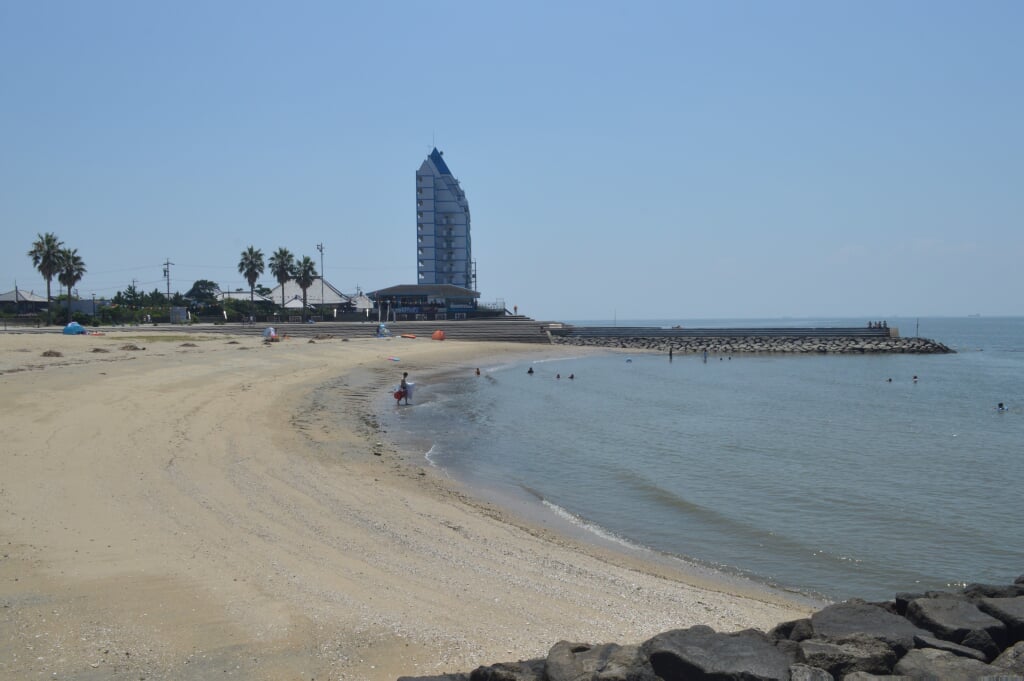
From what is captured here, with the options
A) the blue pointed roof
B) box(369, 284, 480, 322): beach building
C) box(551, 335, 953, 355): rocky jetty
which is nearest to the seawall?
box(551, 335, 953, 355): rocky jetty

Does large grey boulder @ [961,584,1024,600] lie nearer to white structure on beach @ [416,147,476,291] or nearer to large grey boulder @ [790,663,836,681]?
large grey boulder @ [790,663,836,681]

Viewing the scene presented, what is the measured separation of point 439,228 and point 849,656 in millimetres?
117726

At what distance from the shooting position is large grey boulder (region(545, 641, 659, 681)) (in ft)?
18.2

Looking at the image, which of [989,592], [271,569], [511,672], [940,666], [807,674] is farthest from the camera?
[271,569]

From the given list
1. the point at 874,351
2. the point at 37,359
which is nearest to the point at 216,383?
the point at 37,359

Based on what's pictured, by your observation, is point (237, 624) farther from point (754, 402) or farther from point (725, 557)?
point (754, 402)

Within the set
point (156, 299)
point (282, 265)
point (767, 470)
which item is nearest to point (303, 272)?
point (282, 265)

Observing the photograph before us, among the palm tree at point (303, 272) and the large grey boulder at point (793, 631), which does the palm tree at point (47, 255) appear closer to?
the palm tree at point (303, 272)

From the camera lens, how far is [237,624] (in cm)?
684

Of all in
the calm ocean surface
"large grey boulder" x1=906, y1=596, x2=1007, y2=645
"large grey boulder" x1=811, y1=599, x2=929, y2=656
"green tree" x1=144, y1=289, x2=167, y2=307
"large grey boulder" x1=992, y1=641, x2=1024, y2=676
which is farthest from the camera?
"green tree" x1=144, y1=289, x2=167, y2=307

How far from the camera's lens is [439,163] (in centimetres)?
12425

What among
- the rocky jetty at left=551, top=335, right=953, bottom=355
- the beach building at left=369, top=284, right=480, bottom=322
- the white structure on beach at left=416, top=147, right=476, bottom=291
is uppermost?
the white structure on beach at left=416, top=147, right=476, bottom=291

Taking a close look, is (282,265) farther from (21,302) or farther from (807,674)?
(807,674)

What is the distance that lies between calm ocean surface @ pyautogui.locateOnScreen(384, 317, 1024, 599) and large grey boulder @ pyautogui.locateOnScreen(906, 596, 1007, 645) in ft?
11.4
